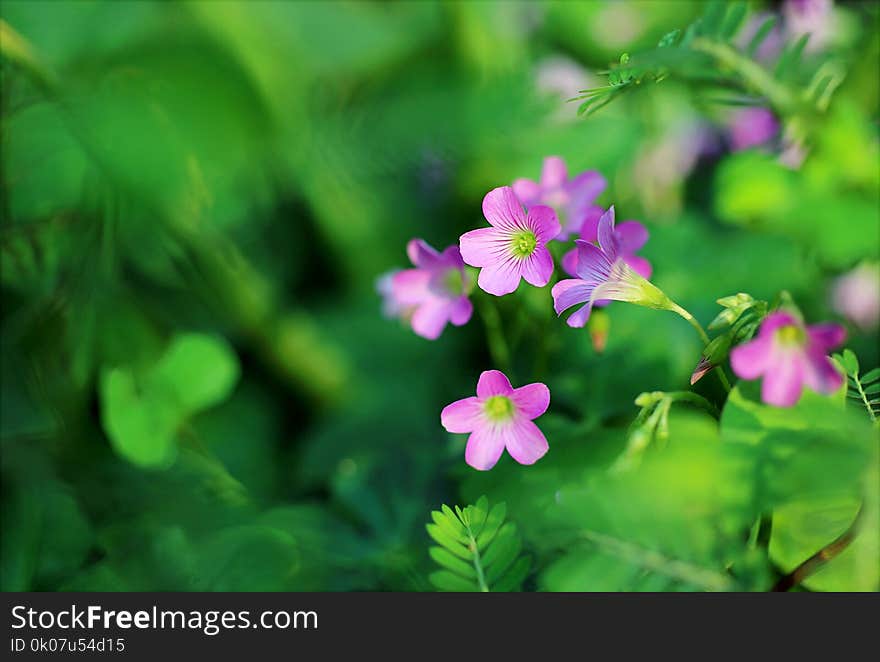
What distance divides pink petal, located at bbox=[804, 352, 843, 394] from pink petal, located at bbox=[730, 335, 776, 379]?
0.11 feet

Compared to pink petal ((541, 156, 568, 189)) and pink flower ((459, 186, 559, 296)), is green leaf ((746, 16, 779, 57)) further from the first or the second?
pink flower ((459, 186, 559, 296))

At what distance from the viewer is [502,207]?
76 centimetres

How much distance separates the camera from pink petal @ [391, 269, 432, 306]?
0.93 m

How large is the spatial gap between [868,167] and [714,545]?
46 centimetres

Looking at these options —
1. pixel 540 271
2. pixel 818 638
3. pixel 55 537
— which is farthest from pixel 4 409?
pixel 818 638

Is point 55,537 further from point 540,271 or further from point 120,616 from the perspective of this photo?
point 540,271

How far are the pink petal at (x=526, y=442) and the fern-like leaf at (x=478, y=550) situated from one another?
6 centimetres

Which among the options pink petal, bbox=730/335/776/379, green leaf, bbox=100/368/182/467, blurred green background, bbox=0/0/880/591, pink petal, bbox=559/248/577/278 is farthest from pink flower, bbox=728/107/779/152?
green leaf, bbox=100/368/182/467

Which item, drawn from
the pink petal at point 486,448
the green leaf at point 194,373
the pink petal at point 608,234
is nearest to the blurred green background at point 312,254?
the green leaf at point 194,373

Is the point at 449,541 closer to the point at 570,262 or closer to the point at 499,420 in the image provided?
the point at 499,420

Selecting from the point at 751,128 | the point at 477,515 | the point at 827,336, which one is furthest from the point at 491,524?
the point at 751,128

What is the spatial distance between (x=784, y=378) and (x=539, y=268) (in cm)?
23

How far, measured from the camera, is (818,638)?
2.51 ft

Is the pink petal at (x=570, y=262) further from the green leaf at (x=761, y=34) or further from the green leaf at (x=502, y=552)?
the green leaf at (x=761, y=34)
